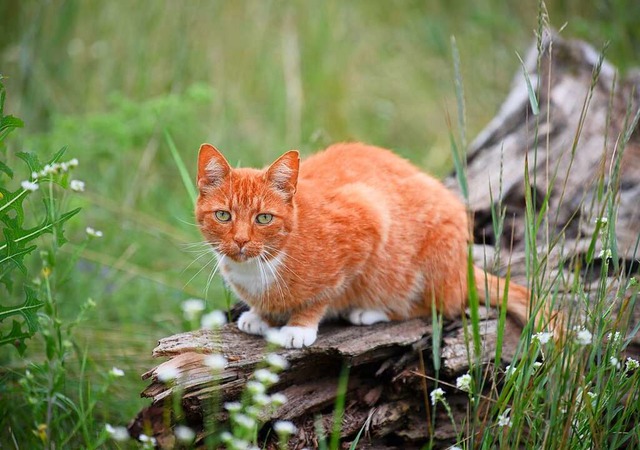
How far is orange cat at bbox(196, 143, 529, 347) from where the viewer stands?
126 inches

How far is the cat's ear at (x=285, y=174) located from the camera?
318cm

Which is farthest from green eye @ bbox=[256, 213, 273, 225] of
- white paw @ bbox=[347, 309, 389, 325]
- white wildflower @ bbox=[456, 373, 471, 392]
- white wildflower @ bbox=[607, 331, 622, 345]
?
white wildflower @ bbox=[607, 331, 622, 345]

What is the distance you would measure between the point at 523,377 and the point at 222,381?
1.14 m

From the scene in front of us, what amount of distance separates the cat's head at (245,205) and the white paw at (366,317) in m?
0.58

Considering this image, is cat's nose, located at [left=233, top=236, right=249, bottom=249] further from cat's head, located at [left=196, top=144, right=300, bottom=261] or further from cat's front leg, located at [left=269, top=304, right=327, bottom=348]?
cat's front leg, located at [left=269, top=304, right=327, bottom=348]

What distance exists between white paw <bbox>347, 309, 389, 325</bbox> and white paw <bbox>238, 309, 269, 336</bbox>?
1.41 ft

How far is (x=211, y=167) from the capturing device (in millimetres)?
3227

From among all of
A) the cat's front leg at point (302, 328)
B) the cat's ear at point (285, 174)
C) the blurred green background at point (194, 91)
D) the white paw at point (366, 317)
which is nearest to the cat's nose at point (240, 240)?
the cat's ear at point (285, 174)

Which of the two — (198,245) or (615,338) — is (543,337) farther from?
(198,245)

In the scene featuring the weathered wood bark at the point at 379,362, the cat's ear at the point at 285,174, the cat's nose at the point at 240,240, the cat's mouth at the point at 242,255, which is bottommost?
the weathered wood bark at the point at 379,362

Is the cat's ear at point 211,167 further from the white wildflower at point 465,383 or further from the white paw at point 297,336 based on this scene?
the white wildflower at point 465,383

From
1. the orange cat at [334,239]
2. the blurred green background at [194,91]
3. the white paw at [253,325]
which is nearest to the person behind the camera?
the orange cat at [334,239]

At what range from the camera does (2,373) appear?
3.45 meters

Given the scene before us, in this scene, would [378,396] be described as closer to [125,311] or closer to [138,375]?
[138,375]
